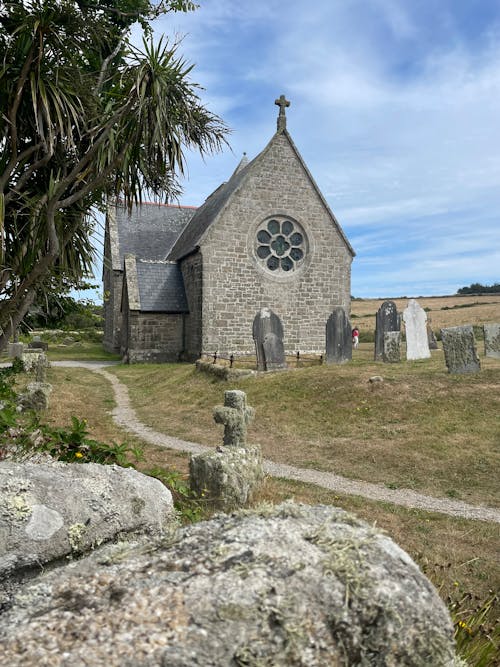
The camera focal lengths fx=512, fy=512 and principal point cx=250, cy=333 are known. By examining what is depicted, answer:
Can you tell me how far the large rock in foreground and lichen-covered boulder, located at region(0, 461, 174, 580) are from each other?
0.88m

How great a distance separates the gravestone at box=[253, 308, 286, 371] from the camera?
15.9 meters

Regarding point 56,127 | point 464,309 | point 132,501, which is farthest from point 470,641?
point 464,309

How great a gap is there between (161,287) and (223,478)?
68.2ft

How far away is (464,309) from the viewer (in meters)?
49.6

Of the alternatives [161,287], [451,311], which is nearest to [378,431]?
[161,287]

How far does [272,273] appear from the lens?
24.0 meters

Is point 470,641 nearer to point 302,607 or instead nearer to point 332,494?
point 302,607

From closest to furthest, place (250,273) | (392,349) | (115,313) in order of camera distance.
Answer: (392,349), (250,273), (115,313)

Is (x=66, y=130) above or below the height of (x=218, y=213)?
below

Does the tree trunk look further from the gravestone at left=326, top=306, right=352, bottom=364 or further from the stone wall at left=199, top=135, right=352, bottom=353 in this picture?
the stone wall at left=199, top=135, right=352, bottom=353

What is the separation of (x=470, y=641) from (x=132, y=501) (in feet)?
6.59

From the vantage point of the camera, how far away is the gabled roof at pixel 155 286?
971 inches

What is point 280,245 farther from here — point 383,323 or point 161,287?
point 383,323

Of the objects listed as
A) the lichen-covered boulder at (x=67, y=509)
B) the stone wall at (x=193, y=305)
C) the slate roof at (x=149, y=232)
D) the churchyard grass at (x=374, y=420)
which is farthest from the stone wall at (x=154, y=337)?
the lichen-covered boulder at (x=67, y=509)
